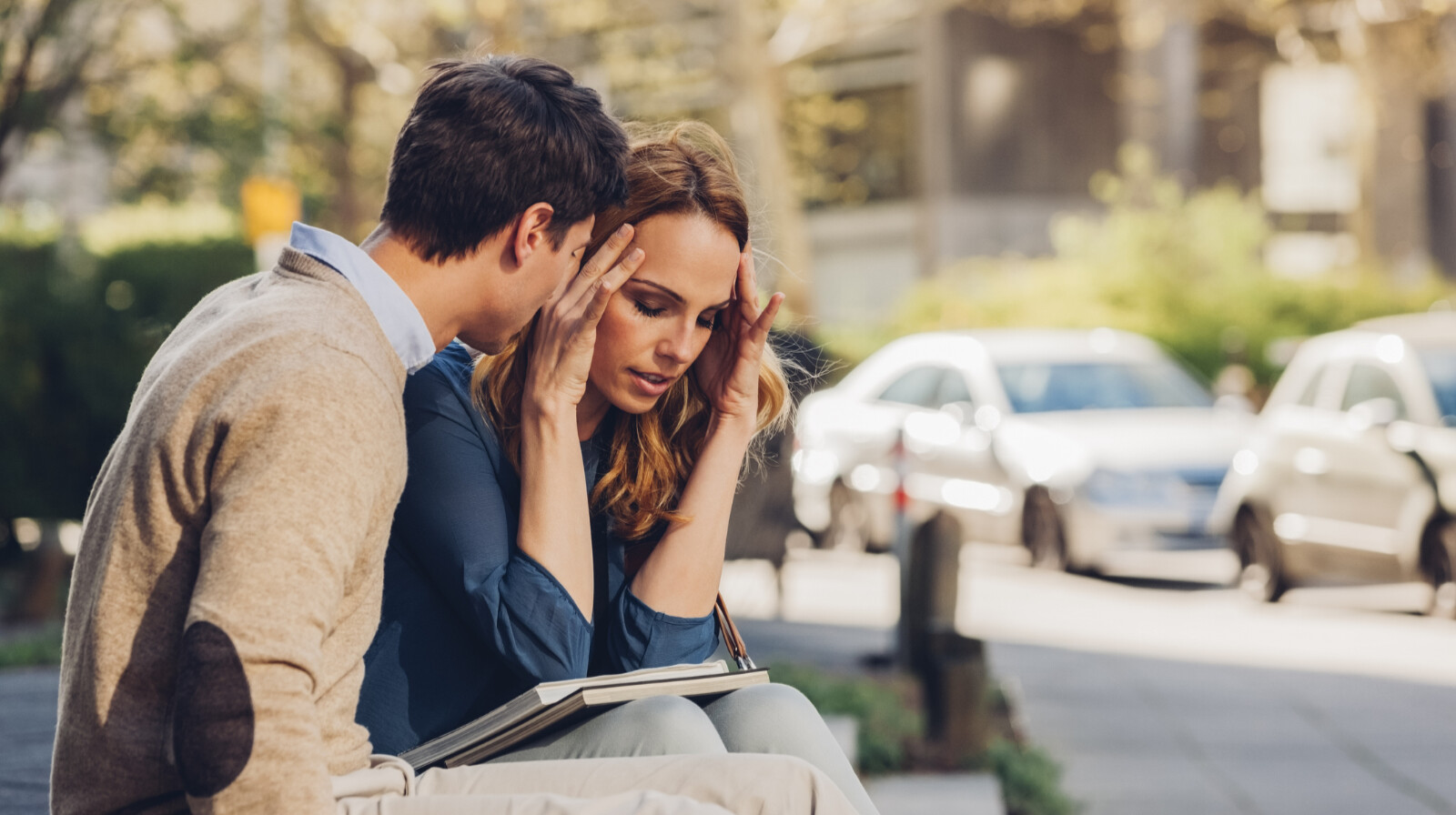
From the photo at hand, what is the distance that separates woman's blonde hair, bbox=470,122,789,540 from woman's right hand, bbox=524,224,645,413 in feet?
0.30

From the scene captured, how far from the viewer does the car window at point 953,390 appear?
12.9 m

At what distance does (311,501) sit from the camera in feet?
6.12

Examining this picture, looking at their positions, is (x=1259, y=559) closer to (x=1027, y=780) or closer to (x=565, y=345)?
(x=1027, y=780)

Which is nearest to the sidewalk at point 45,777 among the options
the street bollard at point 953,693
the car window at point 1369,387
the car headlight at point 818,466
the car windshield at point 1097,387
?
the street bollard at point 953,693

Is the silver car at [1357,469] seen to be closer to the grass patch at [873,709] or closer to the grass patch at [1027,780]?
the grass patch at [873,709]

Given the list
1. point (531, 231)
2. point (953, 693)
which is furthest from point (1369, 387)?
point (531, 231)

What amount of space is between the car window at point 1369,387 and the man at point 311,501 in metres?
8.66

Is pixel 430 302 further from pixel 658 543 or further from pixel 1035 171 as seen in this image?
pixel 1035 171

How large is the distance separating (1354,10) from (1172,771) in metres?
19.8

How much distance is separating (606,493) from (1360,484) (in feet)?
26.6

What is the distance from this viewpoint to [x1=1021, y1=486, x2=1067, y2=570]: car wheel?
11.8 metres

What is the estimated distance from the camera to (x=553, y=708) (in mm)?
2426

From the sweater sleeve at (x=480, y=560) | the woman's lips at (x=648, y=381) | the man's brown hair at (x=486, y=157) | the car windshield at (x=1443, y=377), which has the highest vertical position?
the man's brown hair at (x=486, y=157)

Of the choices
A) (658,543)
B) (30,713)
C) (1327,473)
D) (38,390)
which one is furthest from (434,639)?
(1327,473)
